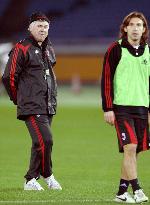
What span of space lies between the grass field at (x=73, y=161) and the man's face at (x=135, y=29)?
5.44ft

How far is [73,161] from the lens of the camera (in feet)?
41.9

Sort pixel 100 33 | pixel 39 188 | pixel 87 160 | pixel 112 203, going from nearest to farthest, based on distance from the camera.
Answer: pixel 112 203 < pixel 39 188 < pixel 87 160 < pixel 100 33

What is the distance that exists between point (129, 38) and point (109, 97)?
2.10ft

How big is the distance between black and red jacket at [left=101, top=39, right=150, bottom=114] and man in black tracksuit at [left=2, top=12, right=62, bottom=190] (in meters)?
1.28

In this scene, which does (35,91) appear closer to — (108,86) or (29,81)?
(29,81)

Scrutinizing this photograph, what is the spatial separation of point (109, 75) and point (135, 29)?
53 centimetres

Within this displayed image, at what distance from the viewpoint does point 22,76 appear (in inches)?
371

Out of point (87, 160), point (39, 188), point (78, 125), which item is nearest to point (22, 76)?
point (39, 188)

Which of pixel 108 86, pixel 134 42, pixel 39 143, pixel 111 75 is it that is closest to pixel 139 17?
pixel 134 42

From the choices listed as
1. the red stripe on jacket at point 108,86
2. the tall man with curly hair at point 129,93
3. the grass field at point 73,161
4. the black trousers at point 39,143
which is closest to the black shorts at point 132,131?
the tall man with curly hair at point 129,93

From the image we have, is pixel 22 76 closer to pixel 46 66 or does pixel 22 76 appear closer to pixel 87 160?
pixel 46 66

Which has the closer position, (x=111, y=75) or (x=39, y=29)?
(x=111, y=75)

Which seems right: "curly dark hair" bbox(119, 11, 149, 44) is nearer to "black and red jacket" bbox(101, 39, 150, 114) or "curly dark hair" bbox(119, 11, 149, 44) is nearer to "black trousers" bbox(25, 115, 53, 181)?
"black and red jacket" bbox(101, 39, 150, 114)

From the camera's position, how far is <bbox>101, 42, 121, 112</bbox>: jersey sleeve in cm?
827
